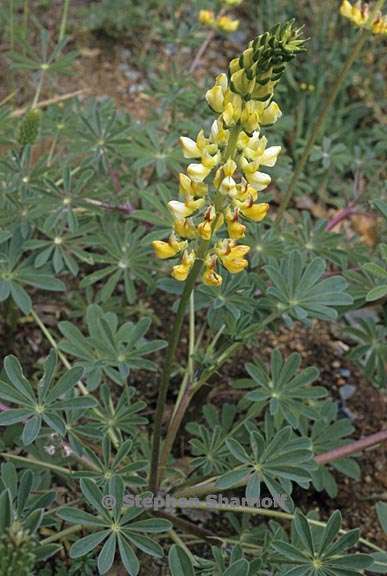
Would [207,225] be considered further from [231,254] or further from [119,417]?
[119,417]

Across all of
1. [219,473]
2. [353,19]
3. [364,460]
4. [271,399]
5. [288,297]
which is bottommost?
[364,460]

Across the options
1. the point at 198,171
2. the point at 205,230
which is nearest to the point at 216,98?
the point at 198,171

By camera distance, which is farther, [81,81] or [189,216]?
[81,81]

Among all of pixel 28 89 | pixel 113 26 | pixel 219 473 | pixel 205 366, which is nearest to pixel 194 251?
pixel 205 366

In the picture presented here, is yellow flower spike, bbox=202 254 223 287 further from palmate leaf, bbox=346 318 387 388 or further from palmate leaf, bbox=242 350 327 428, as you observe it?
palmate leaf, bbox=346 318 387 388

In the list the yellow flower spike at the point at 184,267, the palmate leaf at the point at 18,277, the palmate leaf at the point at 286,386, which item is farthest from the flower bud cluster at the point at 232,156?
the palmate leaf at the point at 18,277

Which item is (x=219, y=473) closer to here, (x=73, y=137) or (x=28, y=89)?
(x=73, y=137)
